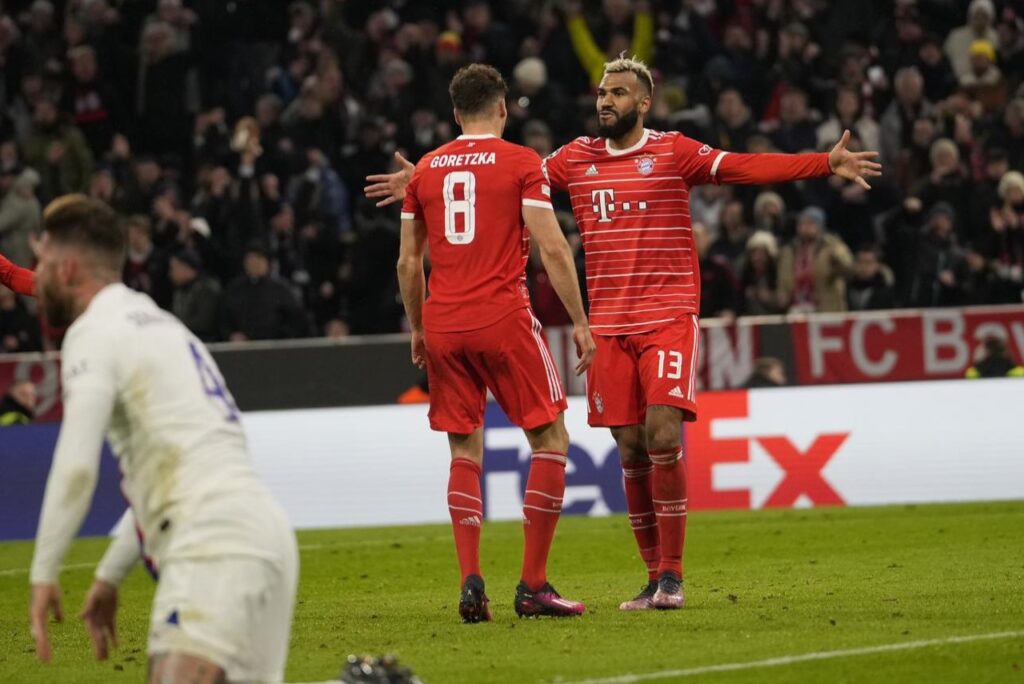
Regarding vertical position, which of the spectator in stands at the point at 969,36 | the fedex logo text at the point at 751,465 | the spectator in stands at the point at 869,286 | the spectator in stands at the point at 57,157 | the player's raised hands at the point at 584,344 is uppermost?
the spectator in stands at the point at 969,36

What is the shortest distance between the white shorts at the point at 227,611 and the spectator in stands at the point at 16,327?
48.6ft

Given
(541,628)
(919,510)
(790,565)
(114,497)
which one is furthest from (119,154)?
(541,628)

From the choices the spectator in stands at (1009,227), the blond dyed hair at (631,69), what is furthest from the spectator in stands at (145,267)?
the blond dyed hair at (631,69)

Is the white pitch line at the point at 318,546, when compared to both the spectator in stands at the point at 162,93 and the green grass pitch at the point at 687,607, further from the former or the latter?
the spectator in stands at the point at 162,93

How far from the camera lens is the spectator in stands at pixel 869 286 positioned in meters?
19.0

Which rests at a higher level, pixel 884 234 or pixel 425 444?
pixel 884 234

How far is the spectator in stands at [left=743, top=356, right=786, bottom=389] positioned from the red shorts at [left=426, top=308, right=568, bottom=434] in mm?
8148

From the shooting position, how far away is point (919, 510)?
14.8 meters

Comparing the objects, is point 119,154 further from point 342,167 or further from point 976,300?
point 976,300

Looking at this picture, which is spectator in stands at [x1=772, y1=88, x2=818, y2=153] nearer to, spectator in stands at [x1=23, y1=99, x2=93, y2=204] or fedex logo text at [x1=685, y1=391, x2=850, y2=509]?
fedex logo text at [x1=685, y1=391, x2=850, y2=509]

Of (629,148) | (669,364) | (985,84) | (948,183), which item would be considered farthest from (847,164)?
(985,84)

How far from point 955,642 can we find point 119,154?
15447mm

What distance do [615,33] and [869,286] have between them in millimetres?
5138

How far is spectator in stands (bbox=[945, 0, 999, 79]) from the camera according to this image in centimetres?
2147
